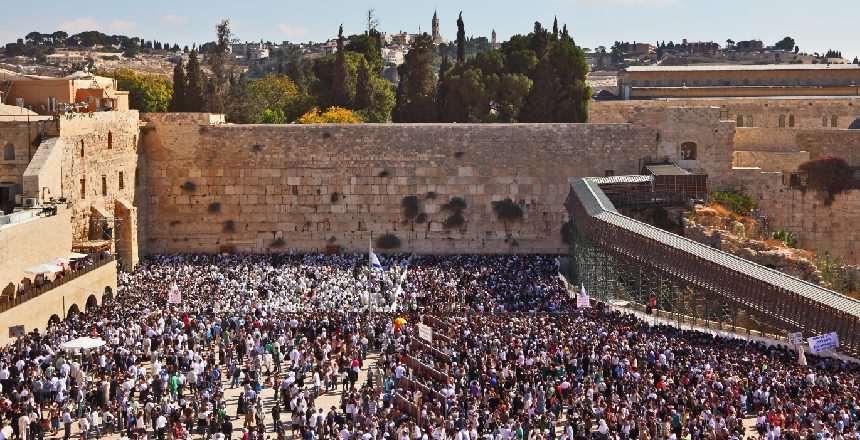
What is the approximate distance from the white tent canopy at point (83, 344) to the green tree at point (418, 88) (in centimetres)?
2656

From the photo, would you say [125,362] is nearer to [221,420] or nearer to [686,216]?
[221,420]

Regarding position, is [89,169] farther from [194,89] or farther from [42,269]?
[194,89]

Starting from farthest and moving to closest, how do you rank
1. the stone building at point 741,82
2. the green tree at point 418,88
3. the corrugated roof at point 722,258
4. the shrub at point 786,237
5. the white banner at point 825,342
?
the stone building at point 741,82 → the green tree at point 418,88 → the shrub at point 786,237 → the corrugated roof at point 722,258 → the white banner at point 825,342

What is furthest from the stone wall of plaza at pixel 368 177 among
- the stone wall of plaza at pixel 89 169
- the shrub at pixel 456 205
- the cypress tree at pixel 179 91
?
the cypress tree at pixel 179 91

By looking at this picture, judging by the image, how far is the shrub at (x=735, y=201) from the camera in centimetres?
4150

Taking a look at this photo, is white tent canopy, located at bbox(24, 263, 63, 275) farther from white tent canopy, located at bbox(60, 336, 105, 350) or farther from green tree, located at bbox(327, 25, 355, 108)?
green tree, located at bbox(327, 25, 355, 108)

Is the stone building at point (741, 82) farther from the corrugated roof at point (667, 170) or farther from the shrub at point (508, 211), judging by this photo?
the shrub at point (508, 211)

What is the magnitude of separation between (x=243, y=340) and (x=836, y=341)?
12.0 meters

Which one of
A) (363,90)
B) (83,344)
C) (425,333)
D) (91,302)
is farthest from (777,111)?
(83,344)

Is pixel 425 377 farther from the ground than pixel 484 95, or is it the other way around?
pixel 484 95

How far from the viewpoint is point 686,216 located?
3950cm

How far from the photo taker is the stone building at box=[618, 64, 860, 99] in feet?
201

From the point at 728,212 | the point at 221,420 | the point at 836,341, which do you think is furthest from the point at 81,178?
the point at 836,341

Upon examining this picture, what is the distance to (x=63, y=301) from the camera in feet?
106
